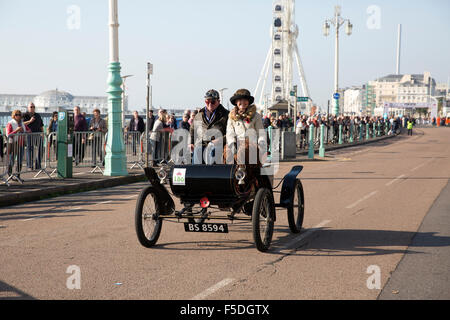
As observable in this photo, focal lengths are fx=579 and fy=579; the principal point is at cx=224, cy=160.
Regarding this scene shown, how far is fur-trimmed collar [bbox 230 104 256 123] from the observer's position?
24.5ft

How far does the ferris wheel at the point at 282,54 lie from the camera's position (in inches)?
5408

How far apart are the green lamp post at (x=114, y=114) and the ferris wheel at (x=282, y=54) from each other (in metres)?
120

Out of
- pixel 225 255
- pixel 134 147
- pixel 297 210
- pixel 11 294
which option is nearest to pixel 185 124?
pixel 134 147

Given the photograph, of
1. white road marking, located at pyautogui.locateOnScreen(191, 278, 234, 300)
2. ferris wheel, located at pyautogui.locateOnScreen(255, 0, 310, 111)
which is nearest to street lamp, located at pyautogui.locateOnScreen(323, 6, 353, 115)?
white road marking, located at pyautogui.locateOnScreen(191, 278, 234, 300)

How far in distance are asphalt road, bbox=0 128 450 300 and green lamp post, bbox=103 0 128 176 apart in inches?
171

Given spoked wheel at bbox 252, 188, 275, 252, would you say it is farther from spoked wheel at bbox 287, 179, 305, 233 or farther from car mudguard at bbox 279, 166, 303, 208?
spoked wheel at bbox 287, 179, 305, 233

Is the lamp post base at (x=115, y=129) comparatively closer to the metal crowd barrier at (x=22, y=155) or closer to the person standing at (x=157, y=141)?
the metal crowd barrier at (x=22, y=155)

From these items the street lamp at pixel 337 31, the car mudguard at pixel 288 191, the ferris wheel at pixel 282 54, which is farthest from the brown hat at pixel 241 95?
the ferris wheel at pixel 282 54

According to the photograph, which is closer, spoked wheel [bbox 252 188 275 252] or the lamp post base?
spoked wheel [bbox 252 188 275 252]

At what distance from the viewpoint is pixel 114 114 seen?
15414 millimetres

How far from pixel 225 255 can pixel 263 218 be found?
650 millimetres

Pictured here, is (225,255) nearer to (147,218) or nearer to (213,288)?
(147,218)

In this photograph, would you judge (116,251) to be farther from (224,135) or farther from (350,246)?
(350,246)
